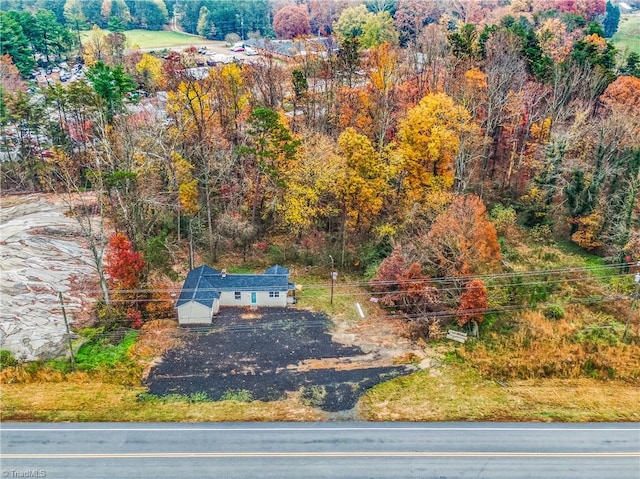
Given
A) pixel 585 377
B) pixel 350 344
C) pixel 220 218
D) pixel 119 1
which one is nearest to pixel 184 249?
pixel 220 218

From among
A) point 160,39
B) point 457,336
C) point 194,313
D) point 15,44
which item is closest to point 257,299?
point 194,313

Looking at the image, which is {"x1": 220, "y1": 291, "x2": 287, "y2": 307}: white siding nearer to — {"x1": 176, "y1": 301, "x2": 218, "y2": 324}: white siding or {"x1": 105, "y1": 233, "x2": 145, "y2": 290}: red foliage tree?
{"x1": 176, "y1": 301, "x2": 218, "y2": 324}: white siding

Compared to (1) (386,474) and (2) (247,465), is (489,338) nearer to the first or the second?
(1) (386,474)

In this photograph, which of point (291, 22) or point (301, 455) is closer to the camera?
point (301, 455)

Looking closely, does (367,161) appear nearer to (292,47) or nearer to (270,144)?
(270,144)

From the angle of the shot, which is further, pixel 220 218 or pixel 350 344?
pixel 220 218

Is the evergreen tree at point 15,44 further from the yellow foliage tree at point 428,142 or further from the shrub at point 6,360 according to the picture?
the yellow foliage tree at point 428,142

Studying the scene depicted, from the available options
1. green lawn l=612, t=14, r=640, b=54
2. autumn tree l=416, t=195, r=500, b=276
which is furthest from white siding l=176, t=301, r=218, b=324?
green lawn l=612, t=14, r=640, b=54
